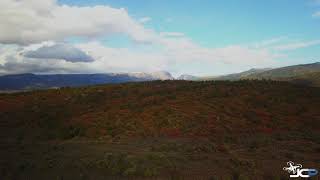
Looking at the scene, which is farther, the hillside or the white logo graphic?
the hillside

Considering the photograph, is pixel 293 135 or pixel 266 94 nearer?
pixel 293 135

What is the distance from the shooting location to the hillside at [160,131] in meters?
19.9

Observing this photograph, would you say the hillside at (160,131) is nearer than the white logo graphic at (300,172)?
No

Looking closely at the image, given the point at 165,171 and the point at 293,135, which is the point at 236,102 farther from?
the point at 165,171

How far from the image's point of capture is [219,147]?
27.6 meters

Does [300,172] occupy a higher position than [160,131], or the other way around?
[300,172]

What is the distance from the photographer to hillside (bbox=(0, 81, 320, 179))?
19922 millimetres

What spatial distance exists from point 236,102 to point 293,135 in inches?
542

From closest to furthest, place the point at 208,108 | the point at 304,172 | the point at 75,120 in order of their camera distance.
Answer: the point at 304,172, the point at 75,120, the point at 208,108

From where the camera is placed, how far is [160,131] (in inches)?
1433

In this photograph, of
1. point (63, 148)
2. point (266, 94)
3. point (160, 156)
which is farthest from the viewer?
point (266, 94)

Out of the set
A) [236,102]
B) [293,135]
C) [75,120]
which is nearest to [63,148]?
[75,120]

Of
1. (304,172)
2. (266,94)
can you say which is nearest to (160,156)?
(304,172)

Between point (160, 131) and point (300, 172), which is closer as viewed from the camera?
point (300, 172)
